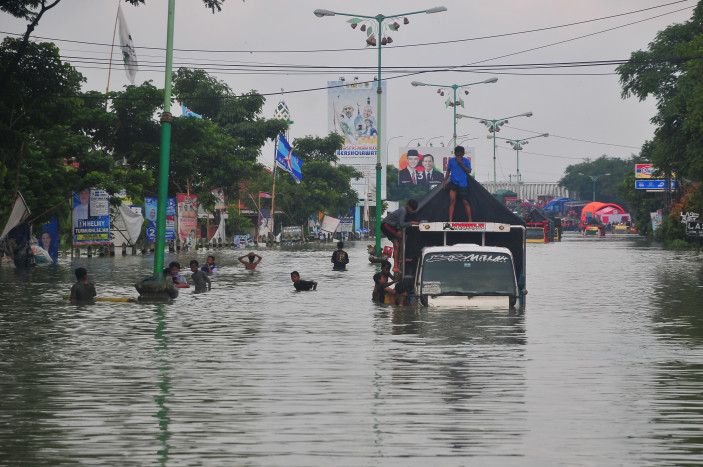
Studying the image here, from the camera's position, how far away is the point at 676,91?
6494 cm

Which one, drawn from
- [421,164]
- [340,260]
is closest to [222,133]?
[340,260]

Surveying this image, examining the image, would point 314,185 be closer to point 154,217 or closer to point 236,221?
point 236,221

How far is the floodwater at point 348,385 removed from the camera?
7980 mm

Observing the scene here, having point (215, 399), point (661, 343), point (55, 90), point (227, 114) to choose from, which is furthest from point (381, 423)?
point (227, 114)

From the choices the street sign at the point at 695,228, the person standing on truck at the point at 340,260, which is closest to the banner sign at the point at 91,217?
the person standing on truck at the point at 340,260

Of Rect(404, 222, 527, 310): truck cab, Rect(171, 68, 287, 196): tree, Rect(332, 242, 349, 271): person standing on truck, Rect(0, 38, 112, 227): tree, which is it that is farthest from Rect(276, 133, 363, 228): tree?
Rect(404, 222, 527, 310): truck cab

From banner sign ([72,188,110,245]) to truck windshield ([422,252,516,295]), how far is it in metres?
33.2

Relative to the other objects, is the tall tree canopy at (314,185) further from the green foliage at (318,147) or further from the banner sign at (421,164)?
the banner sign at (421,164)

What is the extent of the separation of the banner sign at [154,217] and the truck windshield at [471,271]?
42465 mm

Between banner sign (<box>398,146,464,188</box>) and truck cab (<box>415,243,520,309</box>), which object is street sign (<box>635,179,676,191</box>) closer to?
banner sign (<box>398,146,464,188</box>)

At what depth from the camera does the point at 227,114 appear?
81125 mm

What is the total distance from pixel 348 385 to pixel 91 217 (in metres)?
42.2

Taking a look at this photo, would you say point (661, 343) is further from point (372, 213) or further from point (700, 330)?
point (372, 213)

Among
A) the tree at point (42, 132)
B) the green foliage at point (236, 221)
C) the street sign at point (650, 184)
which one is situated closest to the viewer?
the tree at point (42, 132)
